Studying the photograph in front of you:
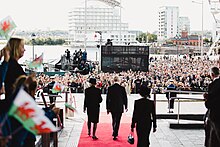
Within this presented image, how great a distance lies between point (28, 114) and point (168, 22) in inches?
6914

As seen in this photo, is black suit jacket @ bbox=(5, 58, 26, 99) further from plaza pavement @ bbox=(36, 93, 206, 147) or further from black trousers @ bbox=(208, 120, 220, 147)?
plaza pavement @ bbox=(36, 93, 206, 147)

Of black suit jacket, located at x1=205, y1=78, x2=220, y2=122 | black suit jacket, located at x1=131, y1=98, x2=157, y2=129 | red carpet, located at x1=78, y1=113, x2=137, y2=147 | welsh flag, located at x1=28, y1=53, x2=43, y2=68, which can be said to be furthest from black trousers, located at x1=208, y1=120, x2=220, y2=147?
red carpet, located at x1=78, y1=113, x2=137, y2=147

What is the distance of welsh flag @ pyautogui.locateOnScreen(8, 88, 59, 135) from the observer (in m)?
2.05

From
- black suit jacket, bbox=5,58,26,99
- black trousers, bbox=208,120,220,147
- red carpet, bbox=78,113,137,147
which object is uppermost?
black suit jacket, bbox=5,58,26,99

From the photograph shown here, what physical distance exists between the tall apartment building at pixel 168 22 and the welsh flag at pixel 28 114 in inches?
6776

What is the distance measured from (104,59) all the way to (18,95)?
21.0m

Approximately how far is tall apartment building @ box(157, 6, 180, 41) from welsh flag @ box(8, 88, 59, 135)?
172m

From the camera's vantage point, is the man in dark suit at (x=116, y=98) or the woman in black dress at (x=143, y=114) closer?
the woman in black dress at (x=143, y=114)

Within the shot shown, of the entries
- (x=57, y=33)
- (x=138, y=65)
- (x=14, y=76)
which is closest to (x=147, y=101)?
(x=14, y=76)

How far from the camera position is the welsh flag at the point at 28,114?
6.72ft

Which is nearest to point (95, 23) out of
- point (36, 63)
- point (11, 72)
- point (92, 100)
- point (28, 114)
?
point (92, 100)

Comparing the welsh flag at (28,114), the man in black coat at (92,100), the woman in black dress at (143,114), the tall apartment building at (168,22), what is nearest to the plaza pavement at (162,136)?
the man in black coat at (92,100)

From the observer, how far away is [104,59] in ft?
75.7

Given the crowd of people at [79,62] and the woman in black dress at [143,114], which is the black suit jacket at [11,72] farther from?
the crowd of people at [79,62]
